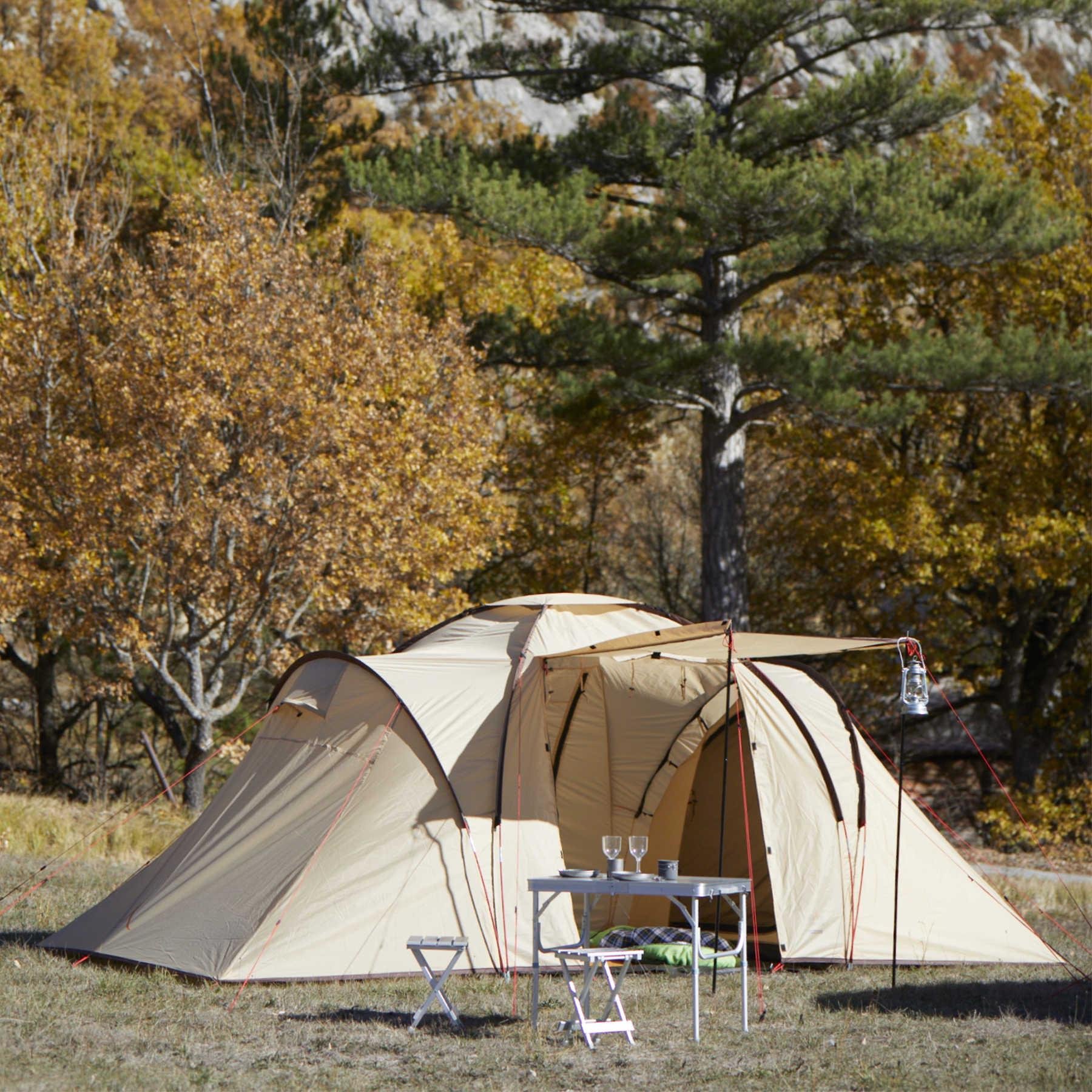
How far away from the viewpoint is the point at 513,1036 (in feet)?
20.6

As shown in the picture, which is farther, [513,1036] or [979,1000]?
[979,1000]

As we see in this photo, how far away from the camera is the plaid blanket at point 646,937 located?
8.32m

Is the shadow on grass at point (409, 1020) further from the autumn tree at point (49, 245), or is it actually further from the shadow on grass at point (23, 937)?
the autumn tree at point (49, 245)

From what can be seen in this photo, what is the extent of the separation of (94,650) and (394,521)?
5000mm

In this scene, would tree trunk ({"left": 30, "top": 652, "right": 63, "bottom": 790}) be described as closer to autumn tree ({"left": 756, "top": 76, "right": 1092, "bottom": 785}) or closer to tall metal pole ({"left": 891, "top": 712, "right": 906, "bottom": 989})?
autumn tree ({"left": 756, "top": 76, "right": 1092, "bottom": 785})

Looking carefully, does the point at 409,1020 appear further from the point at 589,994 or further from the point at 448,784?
the point at 448,784

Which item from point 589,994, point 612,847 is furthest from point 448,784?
point 589,994

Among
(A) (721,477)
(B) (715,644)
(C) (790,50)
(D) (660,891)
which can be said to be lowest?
(D) (660,891)

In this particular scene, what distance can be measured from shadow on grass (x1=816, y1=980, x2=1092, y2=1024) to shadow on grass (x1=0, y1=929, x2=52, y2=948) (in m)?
4.67

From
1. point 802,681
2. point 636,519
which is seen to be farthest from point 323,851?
point 636,519

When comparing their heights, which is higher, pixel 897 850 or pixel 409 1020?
pixel 897 850

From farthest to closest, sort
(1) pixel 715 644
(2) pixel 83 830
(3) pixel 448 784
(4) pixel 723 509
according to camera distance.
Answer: (4) pixel 723 509 < (2) pixel 83 830 < (3) pixel 448 784 < (1) pixel 715 644

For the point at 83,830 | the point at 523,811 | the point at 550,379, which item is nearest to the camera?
the point at 523,811

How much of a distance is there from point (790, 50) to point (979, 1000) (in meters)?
47.2
